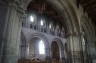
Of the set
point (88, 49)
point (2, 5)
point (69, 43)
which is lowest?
point (88, 49)

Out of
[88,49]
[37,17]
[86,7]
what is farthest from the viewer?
[37,17]

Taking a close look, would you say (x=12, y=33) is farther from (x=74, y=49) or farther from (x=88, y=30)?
(x=88, y=30)

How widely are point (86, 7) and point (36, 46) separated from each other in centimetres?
1279

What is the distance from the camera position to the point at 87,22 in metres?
9.84

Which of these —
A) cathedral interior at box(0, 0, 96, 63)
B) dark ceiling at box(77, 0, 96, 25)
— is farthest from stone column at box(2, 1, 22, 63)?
dark ceiling at box(77, 0, 96, 25)

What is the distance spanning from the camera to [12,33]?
3.79 metres

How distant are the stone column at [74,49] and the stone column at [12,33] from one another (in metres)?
4.26

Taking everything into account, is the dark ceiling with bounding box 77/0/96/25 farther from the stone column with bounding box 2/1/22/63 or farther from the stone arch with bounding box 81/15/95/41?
the stone column with bounding box 2/1/22/63

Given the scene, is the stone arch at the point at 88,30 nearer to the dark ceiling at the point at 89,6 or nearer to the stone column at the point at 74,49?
the dark ceiling at the point at 89,6

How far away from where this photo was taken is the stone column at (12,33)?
3.47 metres

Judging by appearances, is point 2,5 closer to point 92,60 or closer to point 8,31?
point 8,31

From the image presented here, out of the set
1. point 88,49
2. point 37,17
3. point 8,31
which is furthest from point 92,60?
point 37,17

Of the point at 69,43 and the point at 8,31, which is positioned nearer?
the point at 8,31

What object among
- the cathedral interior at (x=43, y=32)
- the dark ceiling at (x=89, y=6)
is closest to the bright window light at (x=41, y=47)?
the cathedral interior at (x=43, y=32)
